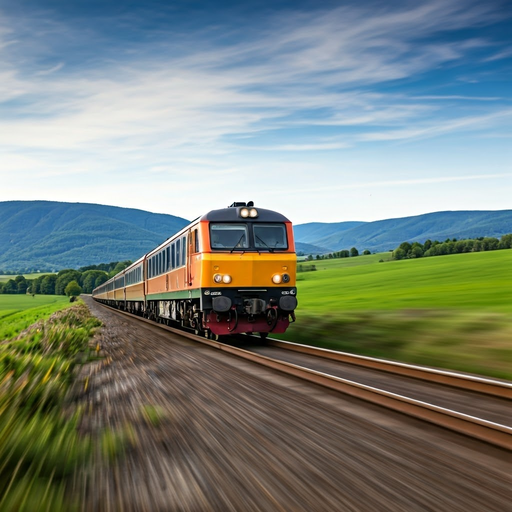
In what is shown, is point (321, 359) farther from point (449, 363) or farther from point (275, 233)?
point (275, 233)

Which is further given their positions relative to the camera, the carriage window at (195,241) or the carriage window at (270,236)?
the carriage window at (195,241)

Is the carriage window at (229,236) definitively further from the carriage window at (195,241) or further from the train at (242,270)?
the carriage window at (195,241)

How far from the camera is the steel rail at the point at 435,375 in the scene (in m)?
7.08

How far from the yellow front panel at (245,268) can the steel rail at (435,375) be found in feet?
10.2

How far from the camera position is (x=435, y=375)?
8297 millimetres

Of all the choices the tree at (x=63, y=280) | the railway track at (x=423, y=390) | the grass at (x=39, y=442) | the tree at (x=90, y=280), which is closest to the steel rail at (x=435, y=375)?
the railway track at (x=423, y=390)

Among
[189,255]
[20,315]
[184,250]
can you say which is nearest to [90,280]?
[20,315]

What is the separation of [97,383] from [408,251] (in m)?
67.1

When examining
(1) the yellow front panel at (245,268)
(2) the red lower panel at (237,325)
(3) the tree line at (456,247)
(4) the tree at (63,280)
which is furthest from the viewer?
(4) the tree at (63,280)

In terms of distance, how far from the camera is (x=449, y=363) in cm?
1038

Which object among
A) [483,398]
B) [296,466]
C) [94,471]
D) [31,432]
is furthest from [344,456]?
[483,398]

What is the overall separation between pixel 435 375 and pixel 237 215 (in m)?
8.12

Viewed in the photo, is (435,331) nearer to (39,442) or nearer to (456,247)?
(39,442)

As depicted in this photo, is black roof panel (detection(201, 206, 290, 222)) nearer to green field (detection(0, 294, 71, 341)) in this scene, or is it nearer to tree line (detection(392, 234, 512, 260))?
green field (detection(0, 294, 71, 341))
